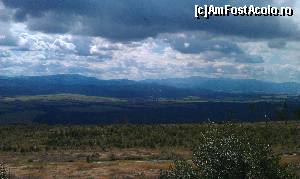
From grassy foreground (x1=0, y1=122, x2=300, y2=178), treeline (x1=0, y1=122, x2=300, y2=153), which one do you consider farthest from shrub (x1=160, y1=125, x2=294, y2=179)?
treeline (x1=0, y1=122, x2=300, y2=153)

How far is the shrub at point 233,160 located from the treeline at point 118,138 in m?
58.1

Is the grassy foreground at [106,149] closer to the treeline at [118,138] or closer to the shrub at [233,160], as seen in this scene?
the treeline at [118,138]

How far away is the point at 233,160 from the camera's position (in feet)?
88.1

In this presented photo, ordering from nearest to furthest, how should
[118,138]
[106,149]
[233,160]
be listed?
[233,160], [106,149], [118,138]

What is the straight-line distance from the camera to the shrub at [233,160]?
85.7 feet

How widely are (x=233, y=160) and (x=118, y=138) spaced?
79195 mm

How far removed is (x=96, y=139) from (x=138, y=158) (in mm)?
30908

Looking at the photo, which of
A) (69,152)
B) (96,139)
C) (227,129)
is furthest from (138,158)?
(227,129)

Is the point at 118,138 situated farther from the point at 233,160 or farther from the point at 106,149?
the point at 233,160

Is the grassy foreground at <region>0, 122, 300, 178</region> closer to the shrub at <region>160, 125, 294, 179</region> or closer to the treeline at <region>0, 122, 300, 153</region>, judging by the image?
the treeline at <region>0, 122, 300, 153</region>

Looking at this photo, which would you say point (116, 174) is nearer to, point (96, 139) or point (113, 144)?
point (113, 144)

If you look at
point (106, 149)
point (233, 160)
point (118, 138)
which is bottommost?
point (106, 149)

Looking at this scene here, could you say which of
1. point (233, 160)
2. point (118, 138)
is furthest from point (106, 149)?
point (233, 160)

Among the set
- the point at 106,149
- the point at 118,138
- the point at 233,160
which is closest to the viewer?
the point at 233,160
